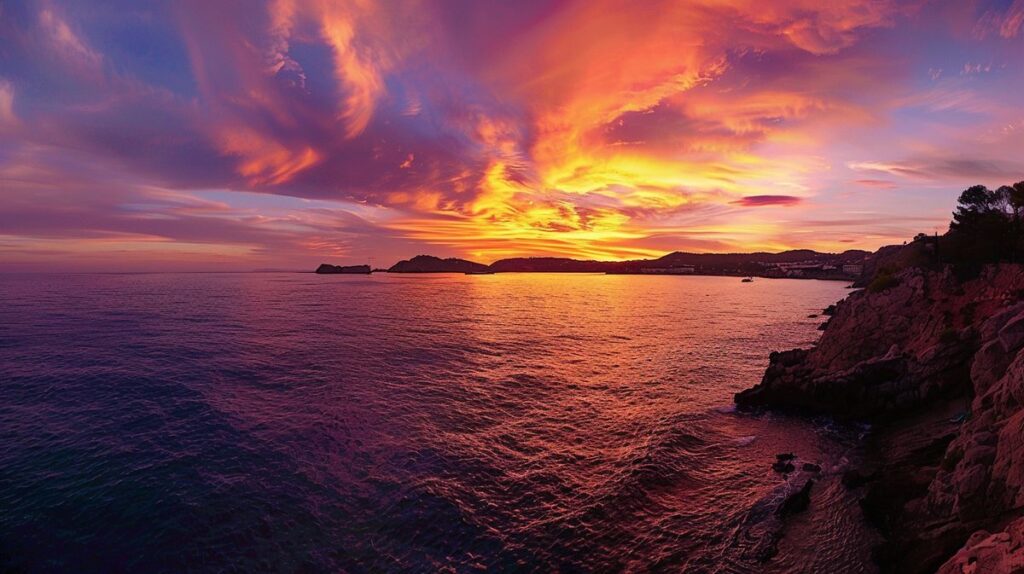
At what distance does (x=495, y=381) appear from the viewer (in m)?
43.9

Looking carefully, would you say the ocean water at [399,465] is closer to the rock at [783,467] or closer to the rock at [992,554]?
the rock at [783,467]

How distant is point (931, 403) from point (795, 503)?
1661cm

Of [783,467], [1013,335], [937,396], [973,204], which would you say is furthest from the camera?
[973,204]

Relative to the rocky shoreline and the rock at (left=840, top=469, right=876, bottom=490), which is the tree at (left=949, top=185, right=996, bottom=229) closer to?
the rocky shoreline

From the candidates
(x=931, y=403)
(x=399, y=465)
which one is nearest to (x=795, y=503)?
(x=931, y=403)

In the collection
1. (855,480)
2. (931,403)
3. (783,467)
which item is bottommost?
(783,467)

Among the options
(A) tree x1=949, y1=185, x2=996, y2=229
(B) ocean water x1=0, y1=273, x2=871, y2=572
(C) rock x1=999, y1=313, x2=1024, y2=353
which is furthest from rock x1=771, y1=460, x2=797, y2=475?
(A) tree x1=949, y1=185, x2=996, y2=229

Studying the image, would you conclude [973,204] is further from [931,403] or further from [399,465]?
[399,465]

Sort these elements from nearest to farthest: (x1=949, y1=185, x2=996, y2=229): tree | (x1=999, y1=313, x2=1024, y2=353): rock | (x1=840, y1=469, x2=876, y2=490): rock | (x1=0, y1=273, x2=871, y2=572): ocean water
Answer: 1. (x1=0, y1=273, x2=871, y2=572): ocean water
2. (x1=999, y1=313, x2=1024, y2=353): rock
3. (x1=840, y1=469, x2=876, y2=490): rock
4. (x1=949, y1=185, x2=996, y2=229): tree

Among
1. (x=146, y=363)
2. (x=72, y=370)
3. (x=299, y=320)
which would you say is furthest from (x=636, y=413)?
(x=299, y=320)

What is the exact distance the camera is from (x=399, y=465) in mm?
25688

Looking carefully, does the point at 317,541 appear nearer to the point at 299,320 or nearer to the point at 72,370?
the point at 72,370

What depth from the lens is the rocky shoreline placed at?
14656mm

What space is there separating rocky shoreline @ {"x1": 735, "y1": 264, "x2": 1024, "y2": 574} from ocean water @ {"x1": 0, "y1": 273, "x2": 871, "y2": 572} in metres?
2.21
